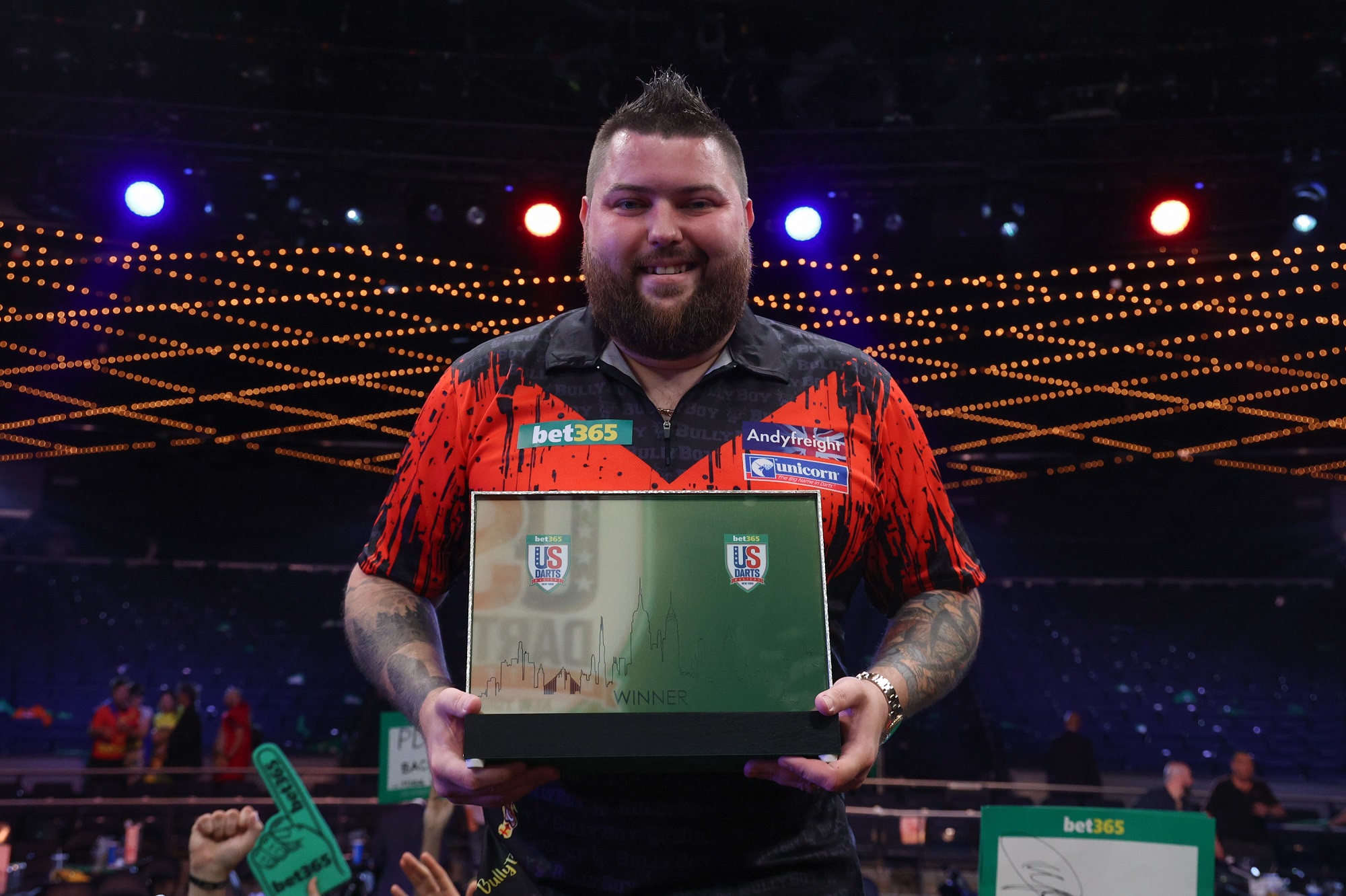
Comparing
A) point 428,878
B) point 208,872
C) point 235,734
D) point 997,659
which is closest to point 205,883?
point 208,872

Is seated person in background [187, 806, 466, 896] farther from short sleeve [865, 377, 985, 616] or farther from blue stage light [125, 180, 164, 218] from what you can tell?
blue stage light [125, 180, 164, 218]

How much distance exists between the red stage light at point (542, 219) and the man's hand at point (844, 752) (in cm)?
560

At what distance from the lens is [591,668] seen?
1.07m

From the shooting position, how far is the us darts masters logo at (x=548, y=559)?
Result: 3.62 ft

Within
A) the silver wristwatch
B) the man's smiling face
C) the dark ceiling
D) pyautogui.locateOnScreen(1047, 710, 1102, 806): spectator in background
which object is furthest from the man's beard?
pyautogui.locateOnScreen(1047, 710, 1102, 806): spectator in background

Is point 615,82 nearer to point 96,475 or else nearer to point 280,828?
point 280,828

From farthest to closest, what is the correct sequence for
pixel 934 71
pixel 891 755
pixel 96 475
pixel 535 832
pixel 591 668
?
1. pixel 96 475
2. pixel 891 755
3. pixel 934 71
4. pixel 535 832
5. pixel 591 668

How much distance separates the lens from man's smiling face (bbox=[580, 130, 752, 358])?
1379 mm

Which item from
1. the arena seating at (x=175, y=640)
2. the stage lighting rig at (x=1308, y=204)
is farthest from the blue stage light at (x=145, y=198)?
the arena seating at (x=175, y=640)

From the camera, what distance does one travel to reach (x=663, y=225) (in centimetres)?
136

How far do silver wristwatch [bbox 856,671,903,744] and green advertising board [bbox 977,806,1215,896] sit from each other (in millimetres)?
1279

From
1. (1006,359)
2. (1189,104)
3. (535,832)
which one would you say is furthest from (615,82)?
(535,832)

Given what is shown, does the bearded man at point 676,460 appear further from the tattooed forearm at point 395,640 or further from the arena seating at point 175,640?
the arena seating at point 175,640

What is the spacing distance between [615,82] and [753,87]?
75 cm
